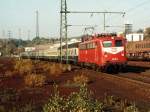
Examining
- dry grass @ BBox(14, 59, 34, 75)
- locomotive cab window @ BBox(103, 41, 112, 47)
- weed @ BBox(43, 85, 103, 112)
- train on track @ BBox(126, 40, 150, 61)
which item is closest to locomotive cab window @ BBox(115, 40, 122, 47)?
locomotive cab window @ BBox(103, 41, 112, 47)

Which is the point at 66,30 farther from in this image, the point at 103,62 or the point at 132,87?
the point at 132,87

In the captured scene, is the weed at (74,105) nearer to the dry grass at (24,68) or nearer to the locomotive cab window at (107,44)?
the locomotive cab window at (107,44)

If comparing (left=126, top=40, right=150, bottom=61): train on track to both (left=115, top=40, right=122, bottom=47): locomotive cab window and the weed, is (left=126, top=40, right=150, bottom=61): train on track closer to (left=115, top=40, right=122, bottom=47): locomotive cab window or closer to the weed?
(left=115, top=40, right=122, bottom=47): locomotive cab window

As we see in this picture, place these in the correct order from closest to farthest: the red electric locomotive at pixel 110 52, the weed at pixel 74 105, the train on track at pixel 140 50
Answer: the weed at pixel 74 105, the red electric locomotive at pixel 110 52, the train on track at pixel 140 50

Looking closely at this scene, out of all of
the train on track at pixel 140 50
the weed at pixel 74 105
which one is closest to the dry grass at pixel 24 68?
the train on track at pixel 140 50

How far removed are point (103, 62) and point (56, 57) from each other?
33.0 m

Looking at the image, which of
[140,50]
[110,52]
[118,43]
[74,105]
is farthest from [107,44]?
[140,50]

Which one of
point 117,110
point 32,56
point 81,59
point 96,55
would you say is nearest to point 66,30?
point 81,59

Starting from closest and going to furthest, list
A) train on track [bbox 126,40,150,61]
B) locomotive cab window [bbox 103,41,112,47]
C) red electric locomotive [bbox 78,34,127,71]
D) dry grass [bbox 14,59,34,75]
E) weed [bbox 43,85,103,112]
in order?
weed [bbox 43,85,103,112]
red electric locomotive [bbox 78,34,127,71]
locomotive cab window [bbox 103,41,112,47]
dry grass [bbox 14,59,34,75]
train on track [bbox 126,40,150,61]

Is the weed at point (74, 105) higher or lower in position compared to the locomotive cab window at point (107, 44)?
lower

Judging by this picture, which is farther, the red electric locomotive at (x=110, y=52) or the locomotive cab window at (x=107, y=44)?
the locomotive cab window at (x=107, y=44)

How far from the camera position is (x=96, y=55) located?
31.3m

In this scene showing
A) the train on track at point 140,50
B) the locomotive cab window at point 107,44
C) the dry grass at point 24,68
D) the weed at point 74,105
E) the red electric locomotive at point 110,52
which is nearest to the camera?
the weed at point 74,105

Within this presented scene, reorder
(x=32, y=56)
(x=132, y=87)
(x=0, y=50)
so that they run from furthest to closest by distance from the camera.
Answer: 1. (x=0, y=50)
2. (x=32, y=56)
3. (x=132, y=87)
